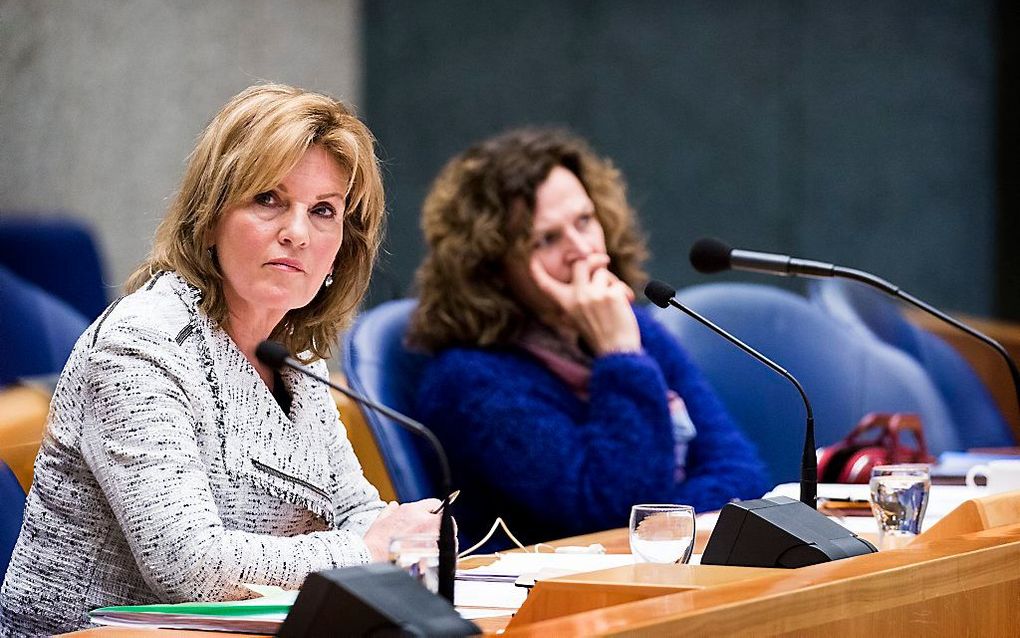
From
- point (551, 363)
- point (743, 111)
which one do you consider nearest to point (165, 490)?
point (551, 363)

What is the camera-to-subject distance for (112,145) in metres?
3.67

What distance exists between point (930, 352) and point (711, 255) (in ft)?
6.50

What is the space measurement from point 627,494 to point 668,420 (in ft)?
0.60

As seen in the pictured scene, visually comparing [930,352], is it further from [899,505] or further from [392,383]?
[899,505]

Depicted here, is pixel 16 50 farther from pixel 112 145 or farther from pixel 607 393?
pixel 607 393

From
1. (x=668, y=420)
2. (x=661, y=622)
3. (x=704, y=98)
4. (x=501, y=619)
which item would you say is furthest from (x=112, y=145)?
(x=661, y=622)

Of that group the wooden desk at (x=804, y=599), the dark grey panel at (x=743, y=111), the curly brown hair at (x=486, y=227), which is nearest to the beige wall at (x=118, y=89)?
the dark grey panel at (x=743, y=111)

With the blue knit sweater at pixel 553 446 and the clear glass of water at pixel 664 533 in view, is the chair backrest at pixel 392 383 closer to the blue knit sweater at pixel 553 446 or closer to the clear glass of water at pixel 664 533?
the blue knit sweater at pixel 553 446

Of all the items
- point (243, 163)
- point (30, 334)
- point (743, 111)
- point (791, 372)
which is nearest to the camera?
point (243, 163)

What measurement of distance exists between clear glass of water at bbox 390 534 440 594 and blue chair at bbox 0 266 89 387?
197cm

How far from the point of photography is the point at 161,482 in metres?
1.50

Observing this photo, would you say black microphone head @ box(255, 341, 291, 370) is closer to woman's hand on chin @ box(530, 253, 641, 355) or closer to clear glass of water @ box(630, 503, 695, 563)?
clear glass of water @ box(630, 503, 695, 563)

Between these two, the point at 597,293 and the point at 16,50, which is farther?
the point at 16,50

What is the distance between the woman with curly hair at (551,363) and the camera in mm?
2572
